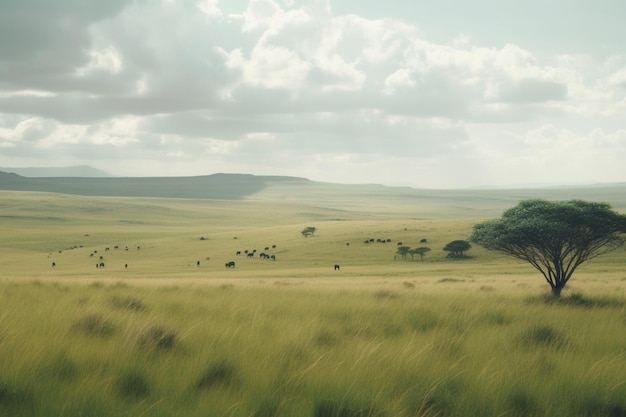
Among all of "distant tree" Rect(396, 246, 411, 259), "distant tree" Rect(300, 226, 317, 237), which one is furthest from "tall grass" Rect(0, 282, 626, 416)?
"distant tree" Rect(300, 226, 317, 237)

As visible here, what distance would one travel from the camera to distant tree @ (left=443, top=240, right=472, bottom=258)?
74750 mm

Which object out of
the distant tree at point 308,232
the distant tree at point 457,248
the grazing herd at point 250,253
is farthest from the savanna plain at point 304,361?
the distant tree at point 308,232

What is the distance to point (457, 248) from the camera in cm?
7494

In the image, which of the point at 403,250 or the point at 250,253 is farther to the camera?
the point at 250,253

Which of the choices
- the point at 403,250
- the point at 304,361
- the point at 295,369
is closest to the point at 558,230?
the point at 304,361

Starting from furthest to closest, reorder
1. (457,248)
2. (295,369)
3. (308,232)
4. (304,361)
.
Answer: (308,232)
(457,248)
(304,361)
(295,369)

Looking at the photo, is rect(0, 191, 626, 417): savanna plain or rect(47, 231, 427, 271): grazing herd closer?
rect(0, 191, 626, 417): savanna plain

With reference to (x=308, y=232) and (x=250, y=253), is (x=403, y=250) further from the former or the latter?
(x=308, y=232)

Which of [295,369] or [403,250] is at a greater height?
[295,369]

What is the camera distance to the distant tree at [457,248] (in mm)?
74750

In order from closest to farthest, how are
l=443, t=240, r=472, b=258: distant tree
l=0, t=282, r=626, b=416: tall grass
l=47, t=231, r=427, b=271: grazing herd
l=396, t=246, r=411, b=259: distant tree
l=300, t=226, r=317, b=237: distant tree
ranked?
l=0, t=282, r=626, b=416: tall grass < l=443, t=240, r=472, b=258: distant tree < l=396, t=246, r=411, b=259: distant tree < l=47, t=231, r=427, b=271: grazing herd < l=300, t=226, r=317, b=237: distant tree

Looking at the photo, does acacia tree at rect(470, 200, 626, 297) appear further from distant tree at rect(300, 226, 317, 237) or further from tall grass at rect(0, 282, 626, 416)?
distant tree at rect(300, 226, 317, 237)

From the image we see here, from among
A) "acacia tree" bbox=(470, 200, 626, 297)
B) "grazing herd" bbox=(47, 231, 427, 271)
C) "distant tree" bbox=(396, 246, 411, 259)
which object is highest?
"acacia tree" bbox=(470, 200, 626, 297)

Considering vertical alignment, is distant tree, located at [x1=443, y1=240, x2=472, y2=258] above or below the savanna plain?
below
